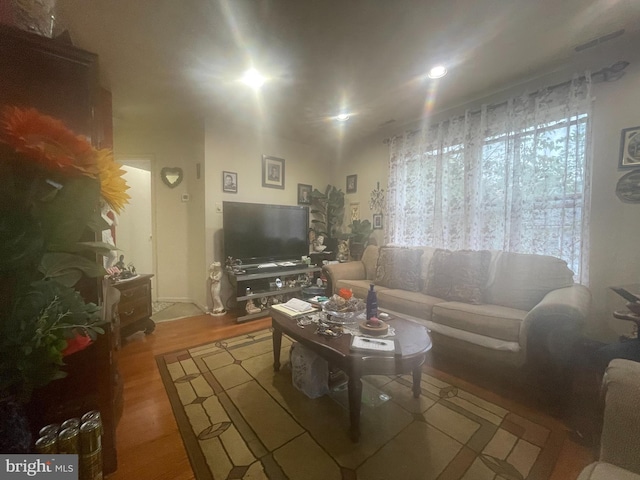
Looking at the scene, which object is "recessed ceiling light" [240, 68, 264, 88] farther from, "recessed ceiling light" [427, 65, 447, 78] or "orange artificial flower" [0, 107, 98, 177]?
"orange artificial flower" [0, 107, 98, 177]

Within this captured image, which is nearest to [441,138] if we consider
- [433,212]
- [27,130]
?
[433,212]

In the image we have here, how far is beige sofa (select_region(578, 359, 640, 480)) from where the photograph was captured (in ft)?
2.37

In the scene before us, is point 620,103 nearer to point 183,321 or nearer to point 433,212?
point 433,212

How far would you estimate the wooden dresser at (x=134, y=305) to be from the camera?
225 centimetres

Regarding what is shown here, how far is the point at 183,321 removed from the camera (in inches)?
114

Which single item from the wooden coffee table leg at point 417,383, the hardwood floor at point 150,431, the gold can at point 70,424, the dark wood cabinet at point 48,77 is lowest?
the hardwood floor at point 150,431

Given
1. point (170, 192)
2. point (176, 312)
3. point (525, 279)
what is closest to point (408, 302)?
point (525, 279)

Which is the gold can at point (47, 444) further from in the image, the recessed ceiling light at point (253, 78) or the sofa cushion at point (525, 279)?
the sofa cushion at point (525, 279)

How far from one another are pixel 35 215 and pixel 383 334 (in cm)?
155

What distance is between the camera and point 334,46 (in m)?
1.81

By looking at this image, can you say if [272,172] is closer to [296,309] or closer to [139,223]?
[139,223]

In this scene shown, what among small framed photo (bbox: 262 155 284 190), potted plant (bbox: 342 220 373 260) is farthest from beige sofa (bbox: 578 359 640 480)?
small framed photo (bbox: 262 155 284 190)

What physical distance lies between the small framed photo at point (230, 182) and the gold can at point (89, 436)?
2668 mm

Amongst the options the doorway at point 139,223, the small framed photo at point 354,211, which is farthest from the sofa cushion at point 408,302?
→ the doorway at point 139,223
